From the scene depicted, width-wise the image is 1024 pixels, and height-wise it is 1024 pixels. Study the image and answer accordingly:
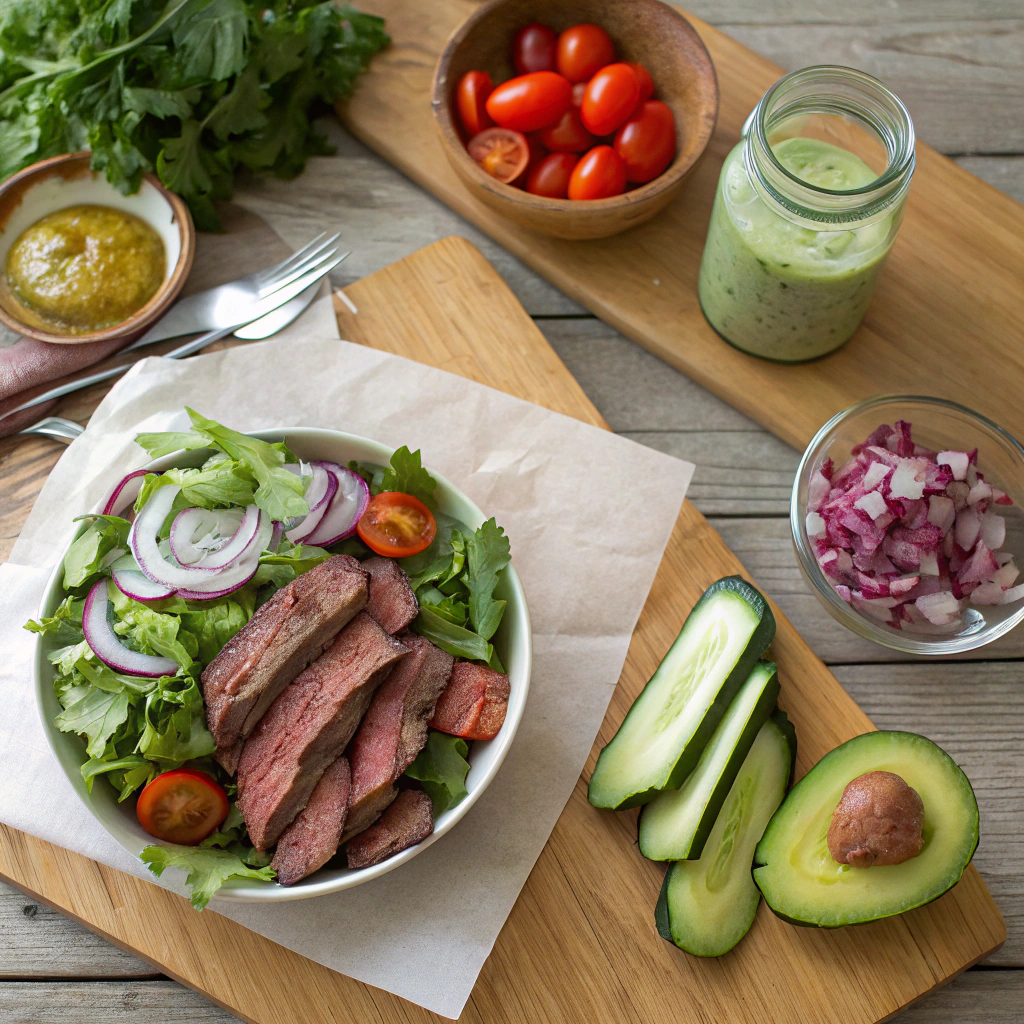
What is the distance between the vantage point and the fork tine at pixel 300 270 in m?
2.55

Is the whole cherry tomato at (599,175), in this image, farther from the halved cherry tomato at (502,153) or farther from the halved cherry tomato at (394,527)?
the halved cherry tomato at (394,527)

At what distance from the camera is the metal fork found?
2.51 m

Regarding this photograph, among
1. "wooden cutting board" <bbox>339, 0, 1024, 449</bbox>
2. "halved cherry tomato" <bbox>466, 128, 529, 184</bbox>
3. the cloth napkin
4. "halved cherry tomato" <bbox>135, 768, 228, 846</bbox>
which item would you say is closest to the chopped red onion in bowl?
"wooden cutting board" <bbox>339, 0, 1024, 449</bbox>

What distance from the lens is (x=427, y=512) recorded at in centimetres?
215

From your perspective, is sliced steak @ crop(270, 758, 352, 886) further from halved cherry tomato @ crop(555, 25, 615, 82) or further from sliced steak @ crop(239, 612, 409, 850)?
halved cherry tomato @ crop(555, 25, 615, 82)

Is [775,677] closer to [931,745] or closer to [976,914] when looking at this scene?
[931,745]

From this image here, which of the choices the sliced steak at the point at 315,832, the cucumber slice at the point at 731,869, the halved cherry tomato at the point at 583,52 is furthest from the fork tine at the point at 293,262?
the cucumber slice at the point at 731,869

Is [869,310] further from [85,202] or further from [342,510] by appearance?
[85,202]

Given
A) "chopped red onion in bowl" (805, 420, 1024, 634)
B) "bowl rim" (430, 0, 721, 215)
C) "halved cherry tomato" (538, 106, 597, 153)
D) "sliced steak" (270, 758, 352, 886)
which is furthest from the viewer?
"halved cherry tomato" (538, 106, 597, 153)

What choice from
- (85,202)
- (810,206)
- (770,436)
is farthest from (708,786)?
(85,202)

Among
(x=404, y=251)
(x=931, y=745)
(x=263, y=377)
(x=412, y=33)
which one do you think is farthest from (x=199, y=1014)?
(x=412, y=33)

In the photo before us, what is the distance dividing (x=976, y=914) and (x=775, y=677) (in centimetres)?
69

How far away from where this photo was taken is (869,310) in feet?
8.42

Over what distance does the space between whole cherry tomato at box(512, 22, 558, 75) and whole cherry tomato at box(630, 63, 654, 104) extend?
0.24m
